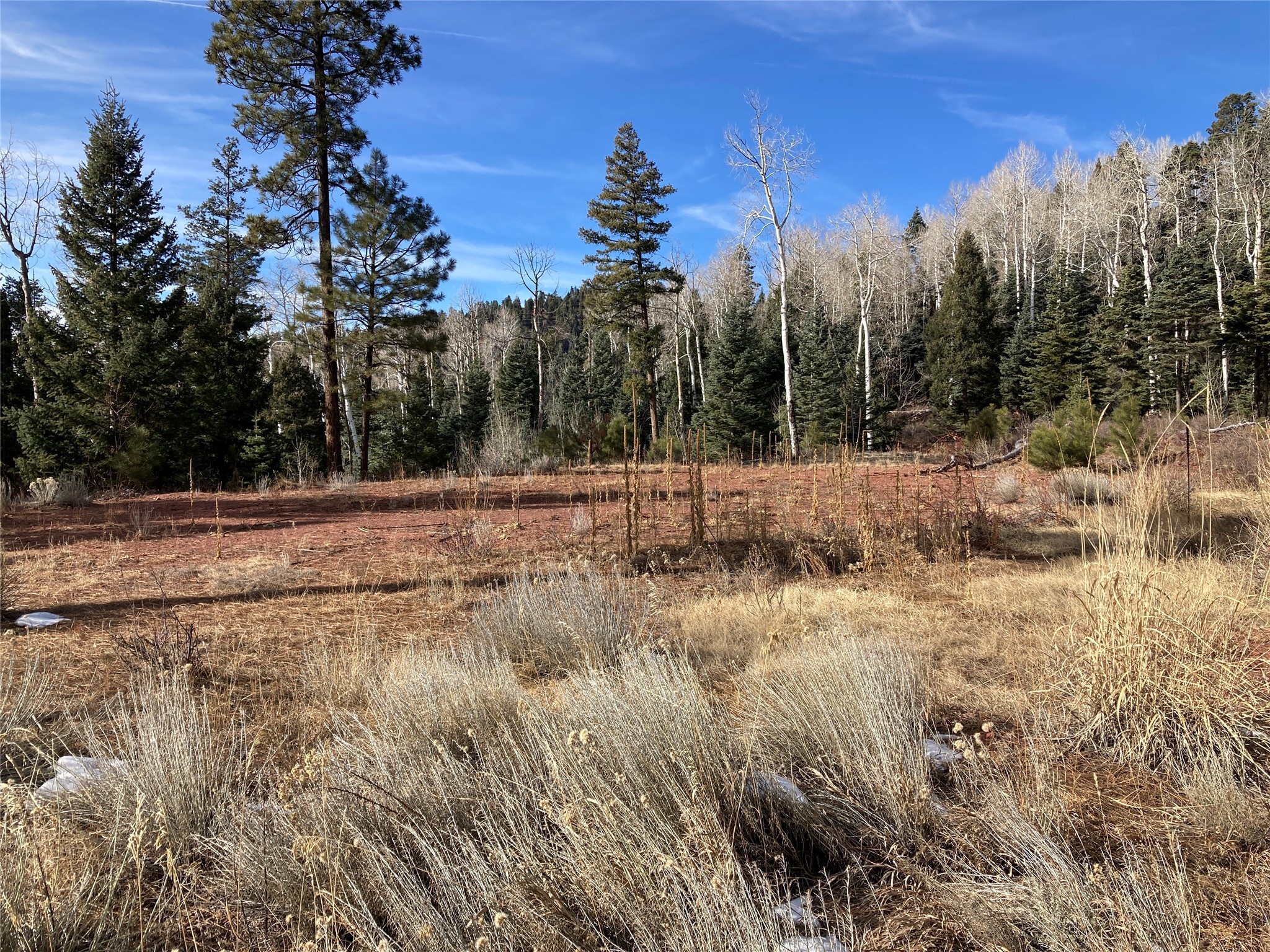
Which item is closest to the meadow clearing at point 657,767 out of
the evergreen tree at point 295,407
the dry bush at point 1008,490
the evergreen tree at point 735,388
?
the dry bush at point 1008,490

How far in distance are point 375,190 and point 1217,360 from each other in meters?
31.5

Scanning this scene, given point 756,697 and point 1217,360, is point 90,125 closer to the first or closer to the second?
point 756,697

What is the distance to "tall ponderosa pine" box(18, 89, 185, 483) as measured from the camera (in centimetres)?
1480

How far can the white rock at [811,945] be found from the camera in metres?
1.54

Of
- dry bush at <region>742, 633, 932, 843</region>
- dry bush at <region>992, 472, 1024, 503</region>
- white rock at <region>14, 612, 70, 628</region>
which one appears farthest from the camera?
dry bush at <region>992, 472, 1024, 503</region>

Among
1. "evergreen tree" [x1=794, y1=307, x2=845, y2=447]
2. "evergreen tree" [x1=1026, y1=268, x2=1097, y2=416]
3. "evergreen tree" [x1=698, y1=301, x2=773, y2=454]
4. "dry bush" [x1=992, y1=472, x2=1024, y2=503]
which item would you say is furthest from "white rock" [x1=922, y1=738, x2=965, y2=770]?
"evergreen tree" [x1=1026, y1=268, x2=1097, y2=416]

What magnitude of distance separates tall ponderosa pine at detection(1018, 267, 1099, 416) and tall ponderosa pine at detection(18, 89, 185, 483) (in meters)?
31.5

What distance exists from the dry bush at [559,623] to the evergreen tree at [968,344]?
34891mm

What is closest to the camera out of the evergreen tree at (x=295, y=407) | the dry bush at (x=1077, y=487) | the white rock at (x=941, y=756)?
the white rock at (x=941, y=756)

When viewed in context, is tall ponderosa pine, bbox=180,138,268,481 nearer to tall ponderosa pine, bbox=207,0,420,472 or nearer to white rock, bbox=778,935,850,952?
tall ponderosa pine, bbox=207,0,420,472

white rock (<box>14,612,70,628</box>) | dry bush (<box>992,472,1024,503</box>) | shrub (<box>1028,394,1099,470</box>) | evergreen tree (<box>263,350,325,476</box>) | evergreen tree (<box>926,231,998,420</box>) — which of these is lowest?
white rock (<box>14,612,70,628</box>)

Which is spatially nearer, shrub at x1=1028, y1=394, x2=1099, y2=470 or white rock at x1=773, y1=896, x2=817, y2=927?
white rock at x1=773, y1=896, x2=817, y2=927

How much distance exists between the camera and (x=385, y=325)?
1791cm

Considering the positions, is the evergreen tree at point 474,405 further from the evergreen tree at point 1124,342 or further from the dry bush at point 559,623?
the dry bush at point 559,623
